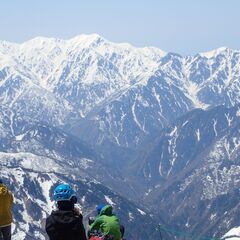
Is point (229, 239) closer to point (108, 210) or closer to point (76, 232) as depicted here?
point (108, 210)

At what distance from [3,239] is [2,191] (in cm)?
215

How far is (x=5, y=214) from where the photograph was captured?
26.7m

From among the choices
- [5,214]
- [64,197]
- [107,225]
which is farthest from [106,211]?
[64,197]

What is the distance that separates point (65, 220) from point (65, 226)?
191 millimetres

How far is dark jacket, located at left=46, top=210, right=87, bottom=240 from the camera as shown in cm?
1862

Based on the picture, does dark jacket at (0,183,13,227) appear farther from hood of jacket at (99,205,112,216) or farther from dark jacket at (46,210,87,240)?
dark jacket at (46,210,87,240)

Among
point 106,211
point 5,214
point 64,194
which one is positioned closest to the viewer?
point 64,194

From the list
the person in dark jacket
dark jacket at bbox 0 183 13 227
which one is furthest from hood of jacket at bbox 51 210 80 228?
dark jacket at bbox 0 183 13 227

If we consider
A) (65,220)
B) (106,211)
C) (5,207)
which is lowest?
(5,207)

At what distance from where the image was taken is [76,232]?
18.7 metres

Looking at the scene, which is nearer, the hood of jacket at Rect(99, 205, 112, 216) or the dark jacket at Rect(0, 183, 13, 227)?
the hood of jacket at Rect(99, 205, 112, 216)

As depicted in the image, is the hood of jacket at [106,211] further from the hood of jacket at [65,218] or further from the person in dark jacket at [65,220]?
the hood of jacket at [65,218]

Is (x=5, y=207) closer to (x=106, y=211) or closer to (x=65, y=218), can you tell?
(x=106, y=211)

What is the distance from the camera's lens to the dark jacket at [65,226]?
61.1ft
